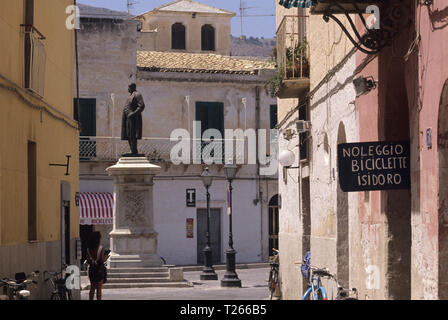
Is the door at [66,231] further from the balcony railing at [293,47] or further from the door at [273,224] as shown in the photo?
the door at [273,224]

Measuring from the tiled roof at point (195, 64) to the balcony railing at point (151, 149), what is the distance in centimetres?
314

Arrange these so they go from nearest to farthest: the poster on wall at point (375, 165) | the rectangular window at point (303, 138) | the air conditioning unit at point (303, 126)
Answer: the poster on wall at point (375, 165)
the air conditioning unit at point (303, 126)
the rectangular window at point (303, 138)

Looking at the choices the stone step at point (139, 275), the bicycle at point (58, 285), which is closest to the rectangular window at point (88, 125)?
the stone step at point (139, 275)

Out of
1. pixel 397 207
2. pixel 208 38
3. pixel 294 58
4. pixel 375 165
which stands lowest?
pixel 397 207

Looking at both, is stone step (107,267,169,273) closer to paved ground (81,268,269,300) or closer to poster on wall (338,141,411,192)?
paved ground (81,268,269,300)

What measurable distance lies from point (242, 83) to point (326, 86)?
27.1 metres

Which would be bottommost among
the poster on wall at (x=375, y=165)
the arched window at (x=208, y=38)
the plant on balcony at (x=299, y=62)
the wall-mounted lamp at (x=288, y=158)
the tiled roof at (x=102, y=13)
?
the poster on wall at (x=375, y=165)

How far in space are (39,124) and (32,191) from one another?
1214 millimetres

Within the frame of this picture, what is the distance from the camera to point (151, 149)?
146 feet

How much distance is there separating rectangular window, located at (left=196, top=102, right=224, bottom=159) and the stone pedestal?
14.6 metres

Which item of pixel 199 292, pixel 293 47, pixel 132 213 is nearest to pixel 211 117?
pixel 132 213

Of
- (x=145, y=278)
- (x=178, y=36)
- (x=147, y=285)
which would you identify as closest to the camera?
(x=147, y=285)

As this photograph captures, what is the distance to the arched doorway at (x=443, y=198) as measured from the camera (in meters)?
10.6

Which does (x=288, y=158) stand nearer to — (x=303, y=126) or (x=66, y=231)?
(x=303, y=126)
